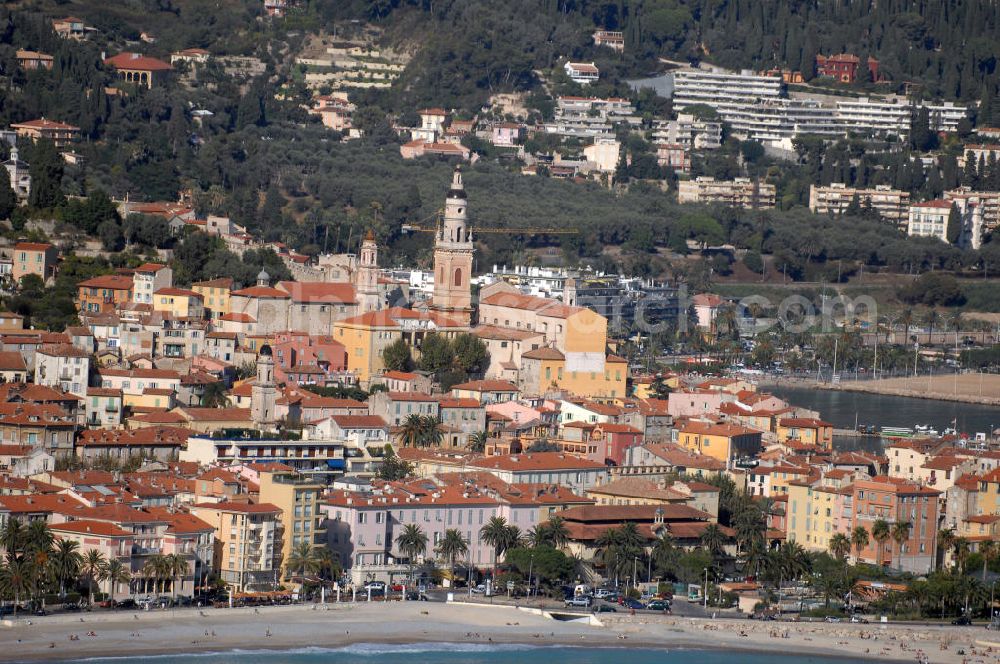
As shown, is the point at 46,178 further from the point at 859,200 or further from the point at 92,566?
the point at 859,200

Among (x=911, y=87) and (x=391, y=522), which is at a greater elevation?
(x=911, y=87)

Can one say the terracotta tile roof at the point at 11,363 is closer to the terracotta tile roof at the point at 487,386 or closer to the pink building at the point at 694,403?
the terracotta tile roof at the point at 487,386

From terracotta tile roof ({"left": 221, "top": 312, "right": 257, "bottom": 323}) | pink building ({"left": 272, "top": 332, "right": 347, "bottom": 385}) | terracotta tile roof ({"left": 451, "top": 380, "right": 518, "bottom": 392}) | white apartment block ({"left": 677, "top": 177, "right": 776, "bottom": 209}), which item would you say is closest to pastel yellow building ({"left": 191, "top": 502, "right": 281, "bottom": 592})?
pink building ({"left": 272, "top": 332, "right": 347, "bottom": 385})

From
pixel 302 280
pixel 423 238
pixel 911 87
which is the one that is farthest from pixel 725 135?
pixel 302 280

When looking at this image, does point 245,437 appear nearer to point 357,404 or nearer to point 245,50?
point 357,404

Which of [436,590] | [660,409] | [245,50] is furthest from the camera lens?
[245,50]

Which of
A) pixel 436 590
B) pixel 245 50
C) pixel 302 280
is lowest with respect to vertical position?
pixel 436 590

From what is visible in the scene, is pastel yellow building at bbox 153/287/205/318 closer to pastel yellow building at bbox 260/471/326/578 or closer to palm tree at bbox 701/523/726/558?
pastel yellow building at bbox 260/471/326/578

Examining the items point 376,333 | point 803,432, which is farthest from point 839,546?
point 376,333
